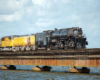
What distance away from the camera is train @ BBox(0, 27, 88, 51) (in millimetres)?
31777

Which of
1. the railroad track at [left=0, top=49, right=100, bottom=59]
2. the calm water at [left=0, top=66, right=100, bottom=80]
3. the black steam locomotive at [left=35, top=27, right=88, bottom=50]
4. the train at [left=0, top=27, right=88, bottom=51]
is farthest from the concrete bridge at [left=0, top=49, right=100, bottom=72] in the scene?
the train at [left=0, top=27, right=88, bottom=51]

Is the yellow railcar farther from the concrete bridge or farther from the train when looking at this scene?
the concrete bridge

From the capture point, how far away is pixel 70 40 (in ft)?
104

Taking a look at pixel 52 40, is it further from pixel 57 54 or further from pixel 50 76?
pixel 50 76

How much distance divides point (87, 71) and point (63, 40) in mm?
7214

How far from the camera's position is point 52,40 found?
34.6 metres

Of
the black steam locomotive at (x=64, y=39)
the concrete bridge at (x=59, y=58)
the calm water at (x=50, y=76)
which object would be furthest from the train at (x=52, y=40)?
the calm water at (x=50, y=76)

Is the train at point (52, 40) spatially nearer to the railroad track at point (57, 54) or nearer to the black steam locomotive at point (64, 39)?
the black steam locomotive at point (64, 39)

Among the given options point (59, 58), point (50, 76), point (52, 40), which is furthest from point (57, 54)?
point (52, 40)

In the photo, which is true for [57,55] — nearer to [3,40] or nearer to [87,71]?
[87,71]

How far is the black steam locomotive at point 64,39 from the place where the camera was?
1236 inches

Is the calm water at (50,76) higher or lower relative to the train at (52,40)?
lower

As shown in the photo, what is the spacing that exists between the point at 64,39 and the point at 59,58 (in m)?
6.63

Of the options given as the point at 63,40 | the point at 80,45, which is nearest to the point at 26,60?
the point at 63,40
